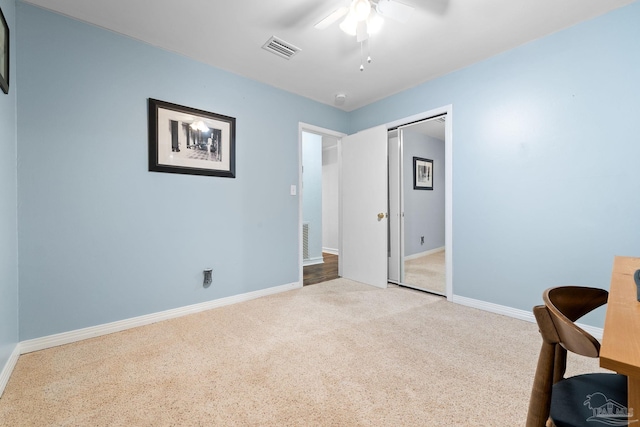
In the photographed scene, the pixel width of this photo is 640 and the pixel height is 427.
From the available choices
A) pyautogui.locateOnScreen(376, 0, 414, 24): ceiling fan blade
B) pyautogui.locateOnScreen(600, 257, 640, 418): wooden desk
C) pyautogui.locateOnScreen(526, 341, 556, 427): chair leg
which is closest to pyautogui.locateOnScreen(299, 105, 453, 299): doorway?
pyautogui.locateOnScreen(376, 0, 414, 24): ceiling fan blade

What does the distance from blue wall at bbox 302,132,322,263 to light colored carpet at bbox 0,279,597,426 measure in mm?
2732

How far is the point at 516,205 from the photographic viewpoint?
97.1 inches

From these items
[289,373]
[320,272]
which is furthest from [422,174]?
[289,373]

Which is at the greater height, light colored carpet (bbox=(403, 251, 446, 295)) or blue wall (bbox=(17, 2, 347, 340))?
blue wall (bbox=(17, 2, 347, 340))

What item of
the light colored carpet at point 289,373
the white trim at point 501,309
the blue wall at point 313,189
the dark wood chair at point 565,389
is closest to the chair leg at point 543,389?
the dark wood chair at point 565,389

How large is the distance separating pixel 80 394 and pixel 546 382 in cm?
213

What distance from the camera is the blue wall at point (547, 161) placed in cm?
198

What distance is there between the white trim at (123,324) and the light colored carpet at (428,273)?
200cm

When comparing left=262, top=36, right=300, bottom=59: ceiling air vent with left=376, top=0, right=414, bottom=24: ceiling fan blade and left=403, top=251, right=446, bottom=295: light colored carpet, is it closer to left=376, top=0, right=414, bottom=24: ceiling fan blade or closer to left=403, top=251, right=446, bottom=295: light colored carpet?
left=376, top=0, right=414, bottom=24: ceiling fan blade

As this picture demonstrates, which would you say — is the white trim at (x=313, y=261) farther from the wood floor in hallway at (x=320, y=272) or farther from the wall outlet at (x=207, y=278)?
the wall outlet at (x=207, y=278)

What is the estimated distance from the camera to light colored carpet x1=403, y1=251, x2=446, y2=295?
3.39 metres

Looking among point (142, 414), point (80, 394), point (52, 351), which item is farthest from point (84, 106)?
point (142, 414)

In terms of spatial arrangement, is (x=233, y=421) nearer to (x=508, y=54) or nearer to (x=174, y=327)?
(x=174, y=327)

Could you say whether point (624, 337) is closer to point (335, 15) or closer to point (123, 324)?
point (335, 15)
